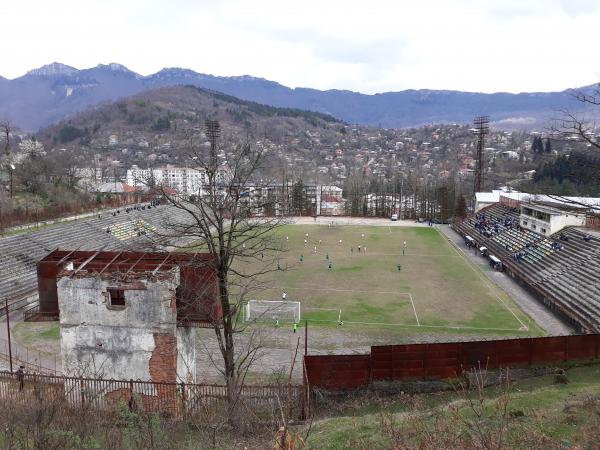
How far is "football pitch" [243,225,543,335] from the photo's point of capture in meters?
26.2

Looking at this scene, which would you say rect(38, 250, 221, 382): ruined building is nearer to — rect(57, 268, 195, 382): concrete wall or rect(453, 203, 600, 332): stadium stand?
rect(57, 268, 195, 382): concrete wall

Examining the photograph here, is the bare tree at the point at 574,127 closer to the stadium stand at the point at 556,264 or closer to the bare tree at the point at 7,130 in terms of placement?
the stadium stand at the point at 556,264

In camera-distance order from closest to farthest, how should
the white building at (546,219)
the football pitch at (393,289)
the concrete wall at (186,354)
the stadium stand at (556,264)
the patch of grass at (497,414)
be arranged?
the patch of grass at (497,414) < the concrete wall at (186,354) < the football pitch at (393,289) < the stadium stand at (556,264) < the white building at (546,219)

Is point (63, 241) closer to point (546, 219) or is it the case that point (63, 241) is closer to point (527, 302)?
point (527, 302)

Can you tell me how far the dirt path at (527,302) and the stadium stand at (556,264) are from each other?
57 cm

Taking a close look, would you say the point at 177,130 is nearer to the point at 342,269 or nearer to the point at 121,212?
the point at 121,212

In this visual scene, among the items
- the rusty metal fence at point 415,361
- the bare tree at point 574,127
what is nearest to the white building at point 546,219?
Result: the rusty metal fence at point 415,361

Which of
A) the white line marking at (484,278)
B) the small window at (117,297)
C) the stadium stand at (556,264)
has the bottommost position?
the white line marking at (484,278)

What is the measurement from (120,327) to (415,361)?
33.6 ft

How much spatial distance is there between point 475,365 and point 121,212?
5359 cm

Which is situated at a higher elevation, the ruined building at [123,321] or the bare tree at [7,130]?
the bare tree at [7,130]

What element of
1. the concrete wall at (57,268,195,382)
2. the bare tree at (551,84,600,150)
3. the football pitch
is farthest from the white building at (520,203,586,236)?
the concrete wall at (57,268,195,382)

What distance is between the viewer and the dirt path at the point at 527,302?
25531mm

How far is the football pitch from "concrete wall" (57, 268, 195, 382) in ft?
14.1
